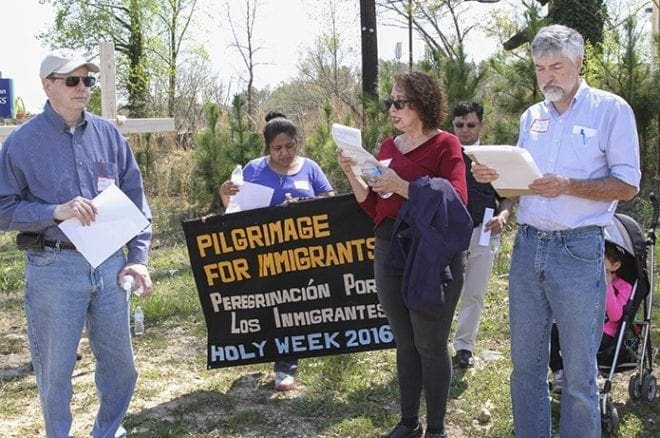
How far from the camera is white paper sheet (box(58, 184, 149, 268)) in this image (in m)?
3.14

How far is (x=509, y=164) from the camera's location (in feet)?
9.50

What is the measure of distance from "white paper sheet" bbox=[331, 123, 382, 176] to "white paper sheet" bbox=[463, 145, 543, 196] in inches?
21.0

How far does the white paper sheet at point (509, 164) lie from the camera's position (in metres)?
2.85

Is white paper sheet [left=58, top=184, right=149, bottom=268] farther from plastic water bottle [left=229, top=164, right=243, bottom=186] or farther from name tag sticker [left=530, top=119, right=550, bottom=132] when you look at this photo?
name tag sticker [left=530, top=119, right=550, bottom=132]

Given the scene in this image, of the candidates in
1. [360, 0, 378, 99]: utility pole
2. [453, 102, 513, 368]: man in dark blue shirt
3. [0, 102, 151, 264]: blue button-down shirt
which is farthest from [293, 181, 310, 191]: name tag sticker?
[360, 0, 378, 99]: utility pole

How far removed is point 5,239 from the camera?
1184cm

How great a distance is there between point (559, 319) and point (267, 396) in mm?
2250

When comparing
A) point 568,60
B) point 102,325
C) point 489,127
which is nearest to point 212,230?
point 102,325

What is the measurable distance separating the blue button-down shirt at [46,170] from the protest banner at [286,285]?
1.48m

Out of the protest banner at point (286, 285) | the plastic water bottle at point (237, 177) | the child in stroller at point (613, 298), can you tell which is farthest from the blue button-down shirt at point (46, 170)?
the child in stroller at point (613, 298)

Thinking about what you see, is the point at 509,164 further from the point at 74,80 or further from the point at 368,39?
the point at 368,39

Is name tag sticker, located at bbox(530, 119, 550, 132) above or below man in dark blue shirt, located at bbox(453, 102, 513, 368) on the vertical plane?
above

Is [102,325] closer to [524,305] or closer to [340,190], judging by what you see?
[524,305]

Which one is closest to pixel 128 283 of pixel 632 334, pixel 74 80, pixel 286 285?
pixel 74 80
